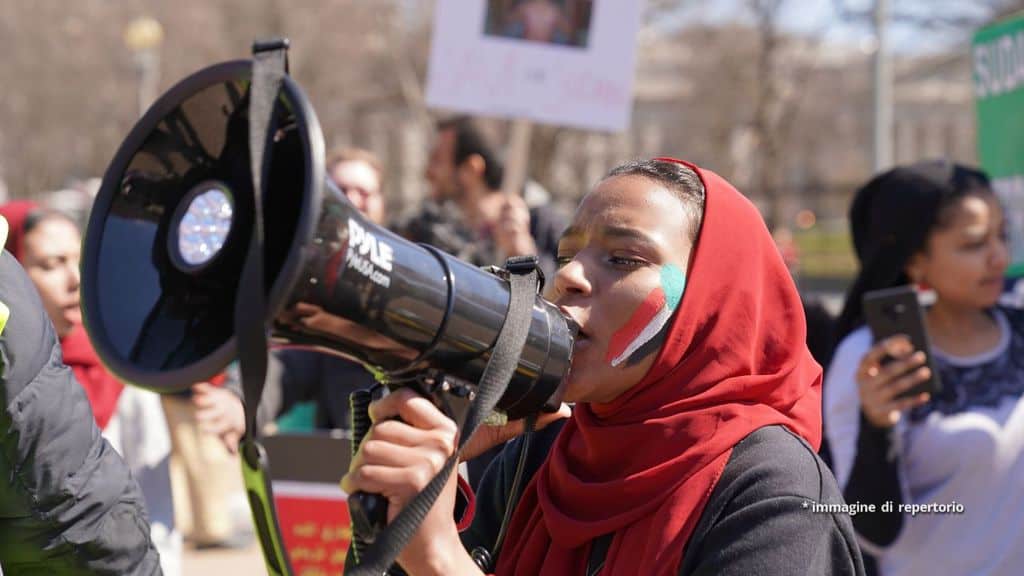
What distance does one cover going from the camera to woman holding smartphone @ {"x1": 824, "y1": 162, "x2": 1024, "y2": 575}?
332 centimetres

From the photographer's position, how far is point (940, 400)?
3.49 m

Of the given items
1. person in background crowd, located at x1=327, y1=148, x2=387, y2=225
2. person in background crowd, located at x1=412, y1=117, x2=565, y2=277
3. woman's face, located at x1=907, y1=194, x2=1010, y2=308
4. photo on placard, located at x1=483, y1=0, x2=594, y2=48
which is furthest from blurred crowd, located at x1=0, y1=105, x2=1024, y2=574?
photo on placard, located at x1=483, y1=0, x2=594, y2=48

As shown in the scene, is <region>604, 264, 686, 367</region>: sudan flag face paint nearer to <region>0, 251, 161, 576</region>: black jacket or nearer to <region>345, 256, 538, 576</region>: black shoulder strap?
<region>345, 256, 538, 576</region>: black shoulder strap

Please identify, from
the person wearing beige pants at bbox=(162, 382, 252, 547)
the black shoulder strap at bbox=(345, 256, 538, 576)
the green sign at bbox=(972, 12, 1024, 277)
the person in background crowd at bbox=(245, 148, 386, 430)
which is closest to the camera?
the black shoulder strap at bbox=(345, 256, 538, 576)

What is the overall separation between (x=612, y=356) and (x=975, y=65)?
3.86m

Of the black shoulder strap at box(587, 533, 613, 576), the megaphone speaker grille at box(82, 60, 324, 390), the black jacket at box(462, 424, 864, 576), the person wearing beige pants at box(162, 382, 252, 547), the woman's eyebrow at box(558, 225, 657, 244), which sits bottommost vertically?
the person wearing beige pants at box(162, 382, 252, 547)

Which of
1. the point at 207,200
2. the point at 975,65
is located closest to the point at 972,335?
the point at 975,65

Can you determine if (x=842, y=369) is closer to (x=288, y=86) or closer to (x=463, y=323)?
(x=463, y=323)

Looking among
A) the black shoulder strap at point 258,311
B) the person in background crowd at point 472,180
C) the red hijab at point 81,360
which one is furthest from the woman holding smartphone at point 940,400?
the person in background crowd at point 472,180

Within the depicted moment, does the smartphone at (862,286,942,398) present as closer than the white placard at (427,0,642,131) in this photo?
Yes

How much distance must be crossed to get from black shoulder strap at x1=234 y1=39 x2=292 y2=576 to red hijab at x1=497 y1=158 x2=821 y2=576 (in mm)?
542

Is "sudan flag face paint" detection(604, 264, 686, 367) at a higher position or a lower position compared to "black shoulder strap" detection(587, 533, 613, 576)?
higher

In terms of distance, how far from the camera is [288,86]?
4.83 ft

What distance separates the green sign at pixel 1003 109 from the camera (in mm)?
4980
